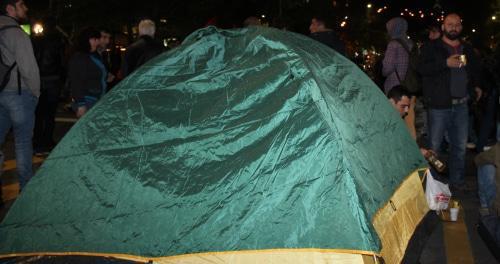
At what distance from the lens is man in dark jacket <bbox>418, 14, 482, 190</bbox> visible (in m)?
6.76

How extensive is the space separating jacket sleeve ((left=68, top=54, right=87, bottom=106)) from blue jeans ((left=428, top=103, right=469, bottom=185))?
4.03 meters

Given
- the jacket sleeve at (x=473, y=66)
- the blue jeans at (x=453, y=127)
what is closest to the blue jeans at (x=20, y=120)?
the blue jeans at (x=453, y=127)

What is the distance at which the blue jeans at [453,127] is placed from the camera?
692 centimetres

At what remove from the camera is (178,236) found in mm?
3783

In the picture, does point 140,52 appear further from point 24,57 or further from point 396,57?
point 396,57

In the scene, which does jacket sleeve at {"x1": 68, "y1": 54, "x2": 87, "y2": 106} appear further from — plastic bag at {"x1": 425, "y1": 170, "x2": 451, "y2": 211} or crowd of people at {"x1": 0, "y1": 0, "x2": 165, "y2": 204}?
plastic bag at {"x1": 425, "y1": 170, "x2": 451, "y2": 211}

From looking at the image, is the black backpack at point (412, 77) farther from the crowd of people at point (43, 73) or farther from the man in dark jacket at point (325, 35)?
the crowd of people at point (43, 73)

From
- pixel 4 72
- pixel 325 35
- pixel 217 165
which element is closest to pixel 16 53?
pixel 4 72

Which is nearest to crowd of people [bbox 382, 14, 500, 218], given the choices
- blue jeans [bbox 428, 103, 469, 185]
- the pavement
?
blue jeans [bbox 428, 103, 469, 185]

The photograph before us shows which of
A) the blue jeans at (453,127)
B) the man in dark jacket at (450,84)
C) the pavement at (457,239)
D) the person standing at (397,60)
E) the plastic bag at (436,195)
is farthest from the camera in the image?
the person standing at (397,60)

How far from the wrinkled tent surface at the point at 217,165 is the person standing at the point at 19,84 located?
176 cm

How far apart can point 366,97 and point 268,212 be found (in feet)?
5.23

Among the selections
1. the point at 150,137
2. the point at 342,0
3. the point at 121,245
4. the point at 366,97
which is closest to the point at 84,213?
the point at 121,245

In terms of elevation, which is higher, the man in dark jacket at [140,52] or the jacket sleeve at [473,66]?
the man in dark jacket at [140,52]
